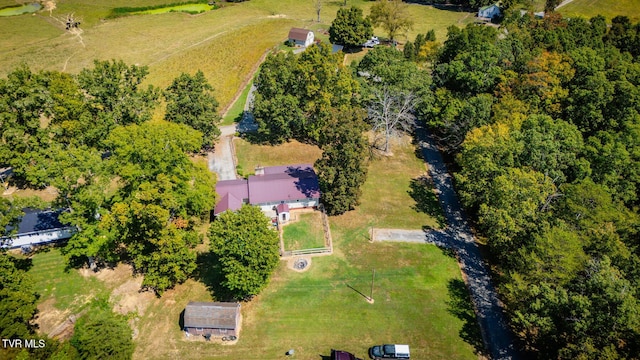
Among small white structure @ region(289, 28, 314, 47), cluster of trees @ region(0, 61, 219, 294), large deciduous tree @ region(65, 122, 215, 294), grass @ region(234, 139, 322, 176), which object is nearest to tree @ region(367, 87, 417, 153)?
grass @ region(234, 139, 322, 176)

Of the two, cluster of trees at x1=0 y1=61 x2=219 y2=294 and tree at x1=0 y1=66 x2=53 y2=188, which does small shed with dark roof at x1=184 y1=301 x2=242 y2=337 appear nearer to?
cluster of trees at x1=0 y1=61 x2=219 y2=294

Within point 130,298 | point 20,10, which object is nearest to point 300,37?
point 130,298

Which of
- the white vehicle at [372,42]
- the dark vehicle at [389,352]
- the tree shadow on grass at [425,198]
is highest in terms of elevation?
the white vehicle at [372,42]

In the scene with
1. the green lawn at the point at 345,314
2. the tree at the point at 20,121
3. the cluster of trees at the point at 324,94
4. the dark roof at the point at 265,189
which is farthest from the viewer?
the cluster of trees at the point at 324,94

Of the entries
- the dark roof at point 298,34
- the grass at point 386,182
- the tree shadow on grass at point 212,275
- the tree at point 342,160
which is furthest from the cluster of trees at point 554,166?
the dark roof at point 298,34

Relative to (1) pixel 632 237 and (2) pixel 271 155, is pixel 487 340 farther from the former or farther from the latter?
(2) pixel 271 155

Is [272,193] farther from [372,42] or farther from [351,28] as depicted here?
[372,42]

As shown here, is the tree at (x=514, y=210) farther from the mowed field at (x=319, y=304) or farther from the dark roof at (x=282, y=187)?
→ the dark roof at (x=282, y=187)
